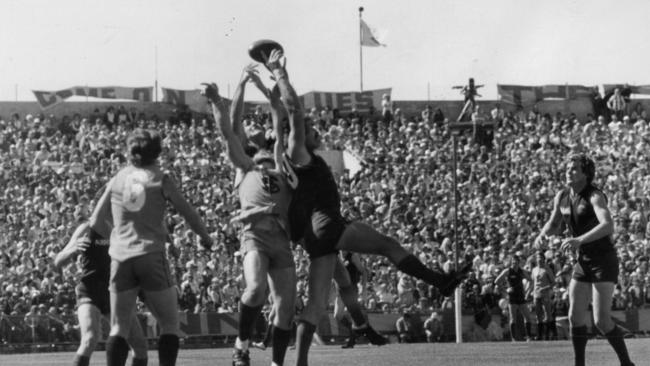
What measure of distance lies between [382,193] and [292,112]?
27.0 meters

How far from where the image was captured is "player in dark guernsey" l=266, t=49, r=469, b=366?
11812mm

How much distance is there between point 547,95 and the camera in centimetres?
5388

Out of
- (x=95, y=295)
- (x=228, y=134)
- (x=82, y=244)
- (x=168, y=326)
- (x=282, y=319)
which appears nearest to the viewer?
(x=168, y=326)

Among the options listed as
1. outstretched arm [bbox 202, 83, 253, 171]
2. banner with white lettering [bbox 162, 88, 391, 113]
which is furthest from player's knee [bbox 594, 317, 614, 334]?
banner with white lettering [bbox 162, 88, 391, 113]

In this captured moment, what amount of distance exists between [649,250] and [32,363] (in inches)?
756

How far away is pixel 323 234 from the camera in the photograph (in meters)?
11.8

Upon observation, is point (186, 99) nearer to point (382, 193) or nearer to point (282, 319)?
point (382, 193)

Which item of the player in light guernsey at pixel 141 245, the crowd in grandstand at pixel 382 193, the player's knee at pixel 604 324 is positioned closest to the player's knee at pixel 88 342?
the player in light guernsey at pixel 141 245

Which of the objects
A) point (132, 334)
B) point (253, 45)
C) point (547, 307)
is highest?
point (253, 45)

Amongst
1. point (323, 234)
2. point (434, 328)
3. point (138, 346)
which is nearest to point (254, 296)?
point (323, 234)

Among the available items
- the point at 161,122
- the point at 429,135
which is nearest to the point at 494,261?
the point at 429,135

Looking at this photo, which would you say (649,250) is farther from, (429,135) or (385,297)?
(429,135)

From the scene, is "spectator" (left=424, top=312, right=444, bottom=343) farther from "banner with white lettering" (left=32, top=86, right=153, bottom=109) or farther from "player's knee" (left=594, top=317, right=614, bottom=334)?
"banner with white lettering" (left=32, top=86, right=153, bottom=109)

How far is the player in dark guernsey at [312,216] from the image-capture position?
465 inches
